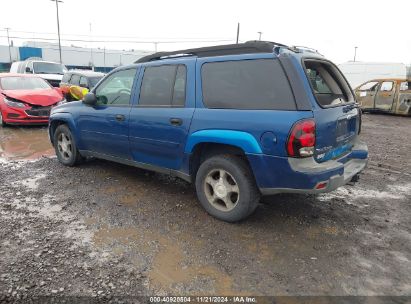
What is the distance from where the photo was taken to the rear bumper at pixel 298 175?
10.5ft

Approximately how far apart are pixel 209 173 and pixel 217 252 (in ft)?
3.15

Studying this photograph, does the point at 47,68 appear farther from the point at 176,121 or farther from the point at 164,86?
the point at 176,121

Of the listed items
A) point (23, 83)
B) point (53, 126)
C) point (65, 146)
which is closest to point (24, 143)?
point (53, 126)

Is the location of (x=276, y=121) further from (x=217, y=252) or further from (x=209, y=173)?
(x=217, y=252)

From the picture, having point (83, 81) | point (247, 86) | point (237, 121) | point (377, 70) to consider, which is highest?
point (247, 86)

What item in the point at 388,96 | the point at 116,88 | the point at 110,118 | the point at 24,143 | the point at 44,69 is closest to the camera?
the point at 110,118

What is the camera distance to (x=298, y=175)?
319 centimetres

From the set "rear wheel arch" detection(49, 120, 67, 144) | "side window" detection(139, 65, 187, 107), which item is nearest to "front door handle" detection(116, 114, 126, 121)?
"side window" detection(139, 65, 187, 107)

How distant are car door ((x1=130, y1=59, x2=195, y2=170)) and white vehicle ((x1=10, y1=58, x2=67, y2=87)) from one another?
13964 millimetres

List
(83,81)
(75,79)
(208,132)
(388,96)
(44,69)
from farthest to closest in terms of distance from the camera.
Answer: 1. (44,69)
2. (388,96)
3. (75,79)
4. (83,81)
5. (208,132)

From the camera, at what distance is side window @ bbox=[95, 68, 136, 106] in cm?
476

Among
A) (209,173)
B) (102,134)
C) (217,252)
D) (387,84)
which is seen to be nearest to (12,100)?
(102,134)

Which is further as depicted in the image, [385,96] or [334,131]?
[385,96]

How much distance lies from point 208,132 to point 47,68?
54.5ft
